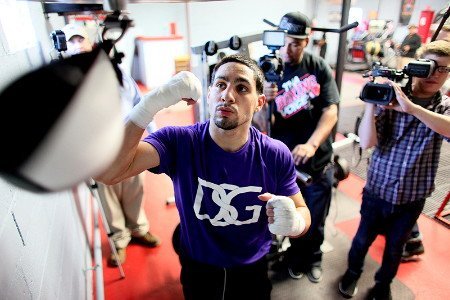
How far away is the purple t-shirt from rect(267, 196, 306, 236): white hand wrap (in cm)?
12

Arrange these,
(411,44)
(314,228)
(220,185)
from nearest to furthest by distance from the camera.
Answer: (220,185), (314,228), (411,44)

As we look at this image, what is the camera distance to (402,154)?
170cm

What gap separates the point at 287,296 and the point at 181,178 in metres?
1.33

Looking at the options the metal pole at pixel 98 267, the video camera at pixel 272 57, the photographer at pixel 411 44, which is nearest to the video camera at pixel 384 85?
the video camera at pixel 272 57

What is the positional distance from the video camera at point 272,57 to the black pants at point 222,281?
0.98 meters

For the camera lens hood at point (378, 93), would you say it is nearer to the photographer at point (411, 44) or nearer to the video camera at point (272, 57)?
the video camera at point (272, 57)

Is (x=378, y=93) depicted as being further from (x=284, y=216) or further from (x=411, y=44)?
(x=411, y=44)

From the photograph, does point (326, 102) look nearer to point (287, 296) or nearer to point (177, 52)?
point (287, 296)

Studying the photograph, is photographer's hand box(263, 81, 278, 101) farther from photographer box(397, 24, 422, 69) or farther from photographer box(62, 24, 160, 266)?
photographer box(397, 24, 422, 69)

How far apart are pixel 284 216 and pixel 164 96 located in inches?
25.2

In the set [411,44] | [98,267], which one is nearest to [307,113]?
[98,267]

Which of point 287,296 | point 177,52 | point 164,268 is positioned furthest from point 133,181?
point 177,52

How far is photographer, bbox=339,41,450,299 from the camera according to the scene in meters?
1.53

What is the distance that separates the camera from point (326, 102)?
2.01 metres
